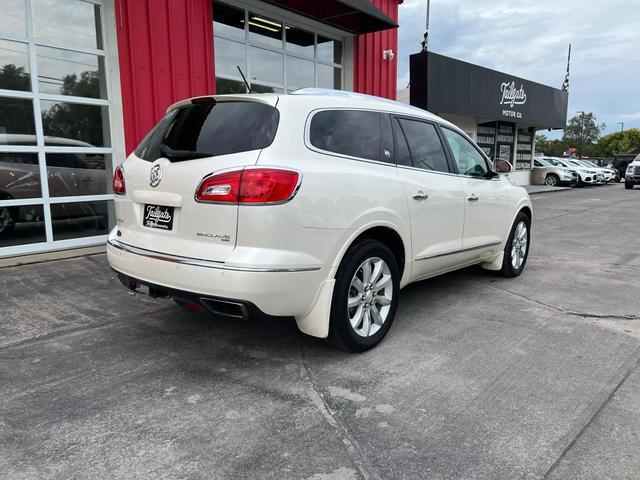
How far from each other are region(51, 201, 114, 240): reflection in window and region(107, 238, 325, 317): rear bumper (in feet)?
Answer: 14.0

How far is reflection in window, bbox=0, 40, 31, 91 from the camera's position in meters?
6.18

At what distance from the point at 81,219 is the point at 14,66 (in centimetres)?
214

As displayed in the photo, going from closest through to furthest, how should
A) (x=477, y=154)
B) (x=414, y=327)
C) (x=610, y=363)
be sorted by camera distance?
(x=610, y=363) → (x=414, y=327) → (x=477, y=154)

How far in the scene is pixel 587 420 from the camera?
107 inches

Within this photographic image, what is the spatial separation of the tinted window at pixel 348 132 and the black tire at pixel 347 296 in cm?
66

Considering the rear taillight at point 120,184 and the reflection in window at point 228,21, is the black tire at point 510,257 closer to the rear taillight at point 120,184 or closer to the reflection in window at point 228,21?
the rear taillight at point 120,184

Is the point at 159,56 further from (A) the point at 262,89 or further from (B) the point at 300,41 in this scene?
(B) the point at 300,41

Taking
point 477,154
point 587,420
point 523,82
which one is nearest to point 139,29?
point 477,154

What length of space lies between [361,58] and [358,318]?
8.96m

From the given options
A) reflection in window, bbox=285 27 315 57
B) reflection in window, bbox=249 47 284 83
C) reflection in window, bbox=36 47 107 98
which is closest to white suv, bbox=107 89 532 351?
reflection in window, bbox=36 47 107 98

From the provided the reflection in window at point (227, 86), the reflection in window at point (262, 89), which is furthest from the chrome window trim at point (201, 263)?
the reflection in window at point (262, 89)

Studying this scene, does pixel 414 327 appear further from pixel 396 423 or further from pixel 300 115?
pixel 300 115

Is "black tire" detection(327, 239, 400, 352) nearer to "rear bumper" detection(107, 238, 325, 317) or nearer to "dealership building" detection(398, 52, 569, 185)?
"rear bumper" detection(107, 238, 325, 317)

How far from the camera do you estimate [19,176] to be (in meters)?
6.38
